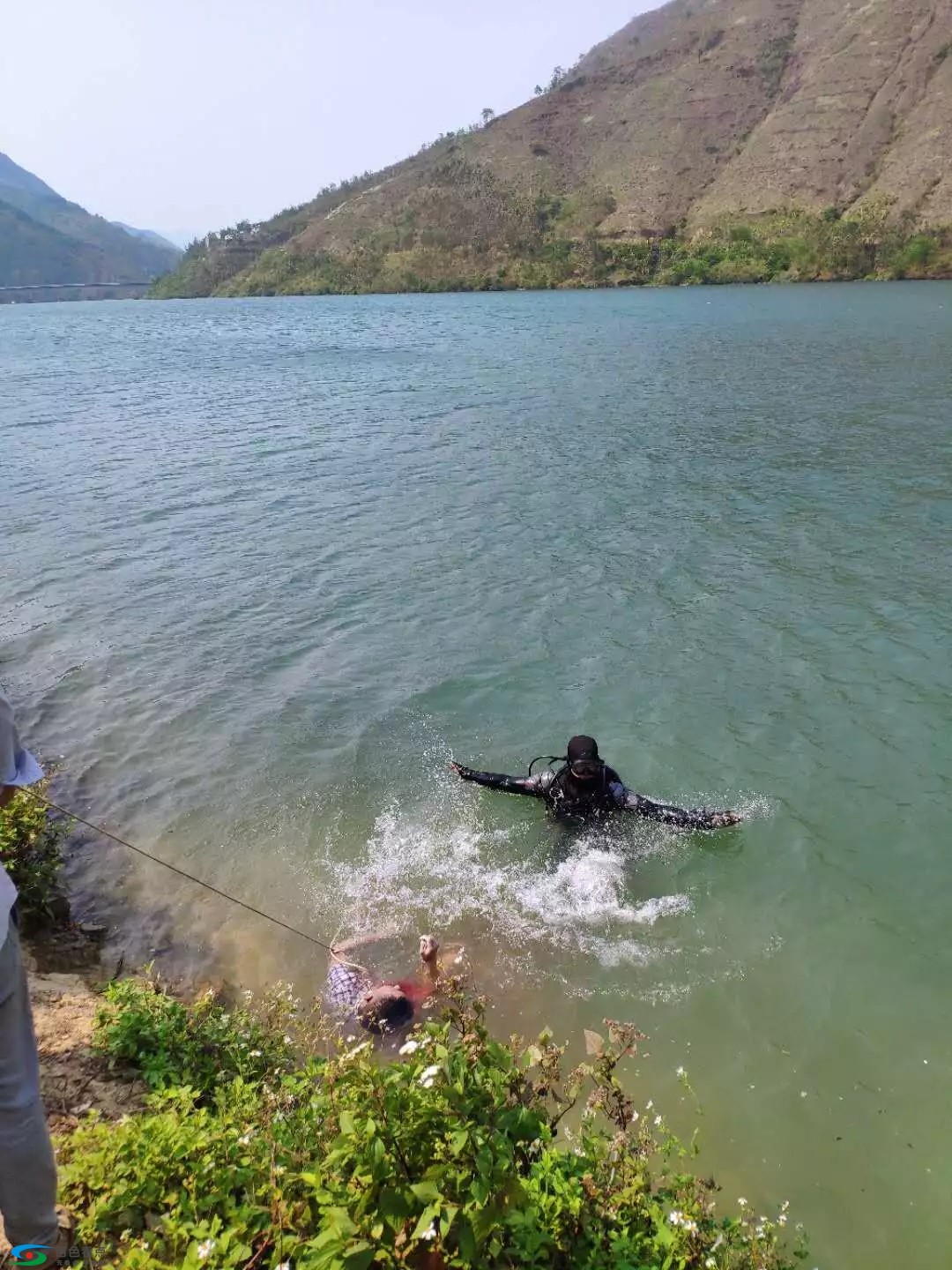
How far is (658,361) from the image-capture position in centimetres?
4397

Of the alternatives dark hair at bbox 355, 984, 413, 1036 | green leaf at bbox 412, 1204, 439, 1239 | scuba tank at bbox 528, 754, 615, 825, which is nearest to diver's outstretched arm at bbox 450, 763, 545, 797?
scuba tank at bbox 528, 754, 615, 825

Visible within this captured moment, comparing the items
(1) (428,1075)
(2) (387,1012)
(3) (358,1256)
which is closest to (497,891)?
(2) (387,1012)

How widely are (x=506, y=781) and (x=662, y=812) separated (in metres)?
1.91

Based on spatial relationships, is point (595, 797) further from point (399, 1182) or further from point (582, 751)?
point (399, 1182)

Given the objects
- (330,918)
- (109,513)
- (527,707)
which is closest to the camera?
(330,918)

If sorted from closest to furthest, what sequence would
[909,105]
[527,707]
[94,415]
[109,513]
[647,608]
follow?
1. [527,707]
2. [647,608]
3. [109,513]
4. [94,415]
5. [909,105]

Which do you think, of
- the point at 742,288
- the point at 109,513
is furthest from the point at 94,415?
the point at 742,288

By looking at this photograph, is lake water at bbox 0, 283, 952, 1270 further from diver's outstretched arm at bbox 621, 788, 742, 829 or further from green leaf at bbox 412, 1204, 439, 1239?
green leaf at bbox 412, 1204, 439, 1239

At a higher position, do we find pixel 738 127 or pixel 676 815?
pixel 738 127

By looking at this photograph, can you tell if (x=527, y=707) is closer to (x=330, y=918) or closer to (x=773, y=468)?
(x=330, y=918)

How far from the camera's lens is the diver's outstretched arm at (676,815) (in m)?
9.18

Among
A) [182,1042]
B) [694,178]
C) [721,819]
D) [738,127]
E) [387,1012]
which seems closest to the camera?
[182,1042]

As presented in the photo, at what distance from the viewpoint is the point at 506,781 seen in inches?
384

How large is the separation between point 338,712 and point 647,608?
624 centimetres
